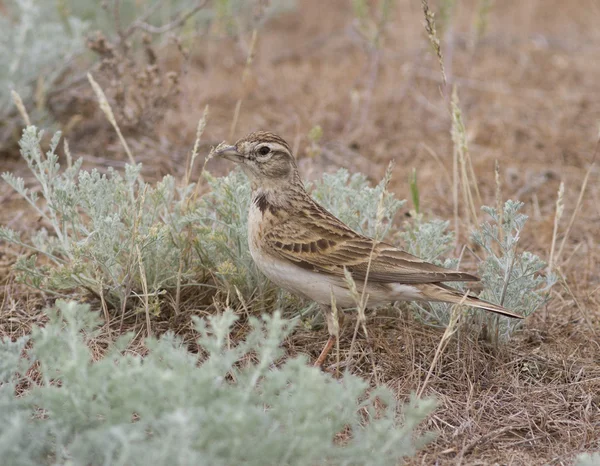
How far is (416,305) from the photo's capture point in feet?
17.1

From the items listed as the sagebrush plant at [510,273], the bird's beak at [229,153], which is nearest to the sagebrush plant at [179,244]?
the sagebrush plant at [510,273]

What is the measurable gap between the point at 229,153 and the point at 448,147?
13.6 feet

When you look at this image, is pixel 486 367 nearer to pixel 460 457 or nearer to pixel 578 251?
pixel 460 457

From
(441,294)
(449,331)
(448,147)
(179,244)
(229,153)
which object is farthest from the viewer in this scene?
(448,147)

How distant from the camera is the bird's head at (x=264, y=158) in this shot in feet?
16.5

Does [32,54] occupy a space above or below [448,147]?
above

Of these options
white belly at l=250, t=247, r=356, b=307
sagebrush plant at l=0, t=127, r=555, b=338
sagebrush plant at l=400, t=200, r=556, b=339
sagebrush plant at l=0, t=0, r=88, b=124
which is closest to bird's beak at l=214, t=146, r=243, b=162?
sagebrush plant at l=0, t=127, r=555, b=338

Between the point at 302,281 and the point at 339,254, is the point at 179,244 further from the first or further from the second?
the point at 339,254

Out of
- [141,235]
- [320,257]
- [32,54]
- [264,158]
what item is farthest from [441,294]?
[32,54]

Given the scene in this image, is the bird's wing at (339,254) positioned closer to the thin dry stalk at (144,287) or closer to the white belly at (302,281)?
the white belly at (302,281)

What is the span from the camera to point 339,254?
15.5 feet

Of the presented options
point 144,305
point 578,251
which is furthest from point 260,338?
point 578,251

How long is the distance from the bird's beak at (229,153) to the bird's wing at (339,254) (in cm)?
51

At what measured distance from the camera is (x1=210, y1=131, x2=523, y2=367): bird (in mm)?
4602
